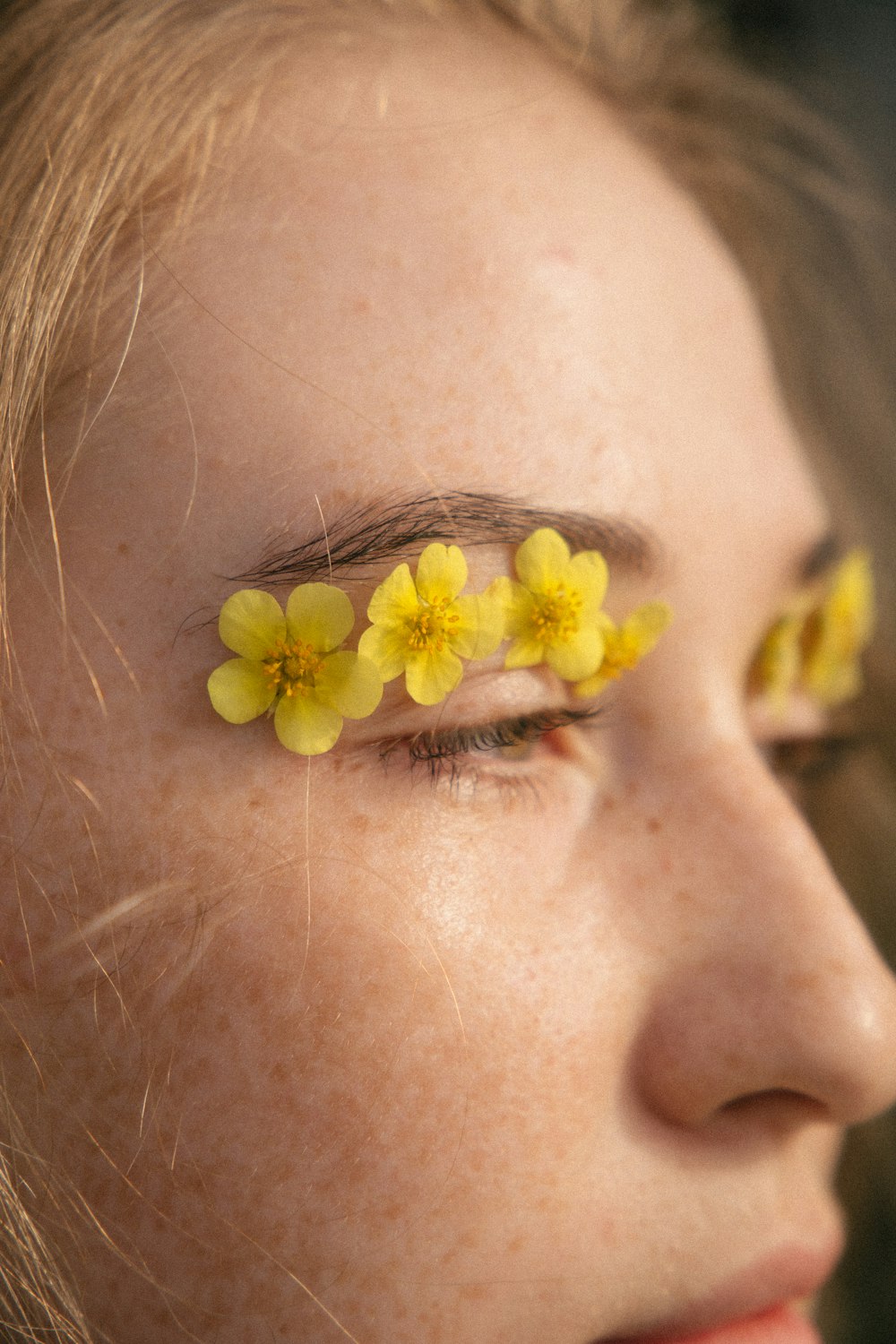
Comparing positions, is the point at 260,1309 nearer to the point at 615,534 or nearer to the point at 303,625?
the point at 303,625

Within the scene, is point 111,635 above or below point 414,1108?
above

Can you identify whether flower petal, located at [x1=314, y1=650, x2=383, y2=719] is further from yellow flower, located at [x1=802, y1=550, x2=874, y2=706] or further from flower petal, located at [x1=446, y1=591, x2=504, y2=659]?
yellow flower, located at [x1=802, y1=550, x2=874, y2=706]

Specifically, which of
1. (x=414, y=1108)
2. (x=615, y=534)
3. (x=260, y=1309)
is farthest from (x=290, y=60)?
(x=260, y=1309)

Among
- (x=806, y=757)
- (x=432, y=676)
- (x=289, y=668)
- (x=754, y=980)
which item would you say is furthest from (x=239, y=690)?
(x=806, y=757)

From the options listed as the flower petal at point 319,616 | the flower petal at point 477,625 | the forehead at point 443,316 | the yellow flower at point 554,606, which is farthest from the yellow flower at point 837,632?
the flower petal at point 319,616

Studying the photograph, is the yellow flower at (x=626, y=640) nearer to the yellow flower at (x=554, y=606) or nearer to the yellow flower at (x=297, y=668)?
the yellow flower at (x=554, y=606)

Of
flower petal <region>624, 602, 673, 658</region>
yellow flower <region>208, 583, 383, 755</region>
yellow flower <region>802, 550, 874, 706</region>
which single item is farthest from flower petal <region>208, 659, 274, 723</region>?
yellow flower <region>802, 550, 874, 706</region>
